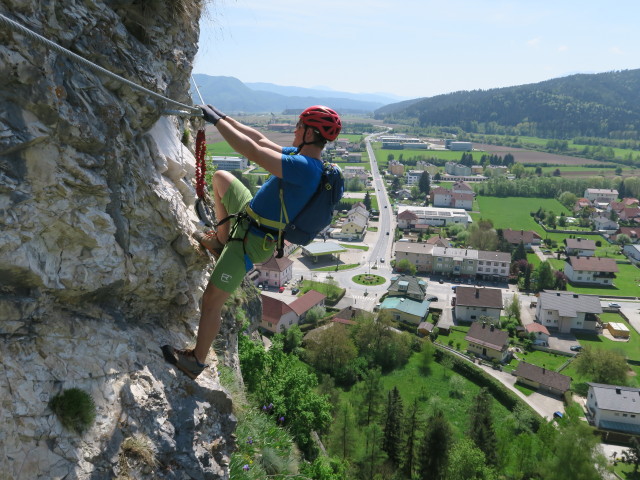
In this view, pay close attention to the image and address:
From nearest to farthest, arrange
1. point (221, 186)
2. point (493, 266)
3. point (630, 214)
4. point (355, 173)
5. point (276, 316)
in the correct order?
point (221, 186), point (276, 316), point (493, 266), point (630, 214), point (355, 173)

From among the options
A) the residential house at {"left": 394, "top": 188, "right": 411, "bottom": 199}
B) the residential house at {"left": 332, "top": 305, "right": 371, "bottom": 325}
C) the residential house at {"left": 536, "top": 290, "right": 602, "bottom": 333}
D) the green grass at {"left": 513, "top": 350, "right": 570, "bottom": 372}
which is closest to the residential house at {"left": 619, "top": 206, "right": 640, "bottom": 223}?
the residential house at {"left": 394, "top": 188, "right": 411, "bottom": 199}

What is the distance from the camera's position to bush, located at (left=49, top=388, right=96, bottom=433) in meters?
3.54

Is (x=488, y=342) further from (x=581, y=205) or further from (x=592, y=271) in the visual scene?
(x=581, y=205)

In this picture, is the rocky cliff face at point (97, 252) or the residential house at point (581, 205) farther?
the residential house at point (581, 205)

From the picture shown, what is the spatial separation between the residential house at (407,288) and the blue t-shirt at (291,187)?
137 ft

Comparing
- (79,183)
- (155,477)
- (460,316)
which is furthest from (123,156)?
(460,316)

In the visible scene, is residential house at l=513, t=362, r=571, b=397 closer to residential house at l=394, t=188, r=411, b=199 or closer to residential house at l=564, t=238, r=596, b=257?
residential house at l=564, t=238, r=596, b=257

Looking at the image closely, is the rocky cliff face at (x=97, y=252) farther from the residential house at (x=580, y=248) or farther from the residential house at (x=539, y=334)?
the residential house at (x=580, y=248)

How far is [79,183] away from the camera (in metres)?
3.86

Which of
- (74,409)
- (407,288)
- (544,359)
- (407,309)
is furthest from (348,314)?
(74,409)

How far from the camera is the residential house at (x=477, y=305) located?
4262 centimetres

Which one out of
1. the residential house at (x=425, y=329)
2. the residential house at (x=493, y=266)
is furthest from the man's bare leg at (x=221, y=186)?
the residential house at (x=493, y=266)

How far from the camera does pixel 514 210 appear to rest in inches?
3479

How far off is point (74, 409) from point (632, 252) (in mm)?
76297
